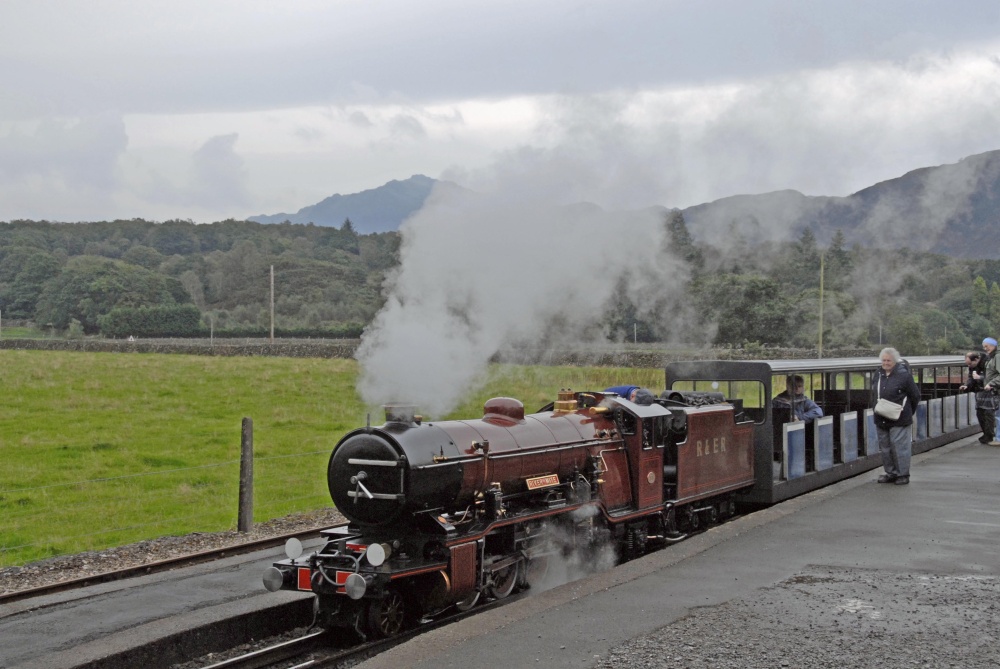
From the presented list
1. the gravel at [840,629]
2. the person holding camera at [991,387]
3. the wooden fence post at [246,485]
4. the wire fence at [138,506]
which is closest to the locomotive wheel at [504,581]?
the gravel at [840,629]

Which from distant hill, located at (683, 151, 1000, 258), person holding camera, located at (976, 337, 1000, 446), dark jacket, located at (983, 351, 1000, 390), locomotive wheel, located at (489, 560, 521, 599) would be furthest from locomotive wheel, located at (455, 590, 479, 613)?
distant hill, located at (683, 151, 1000, 258)

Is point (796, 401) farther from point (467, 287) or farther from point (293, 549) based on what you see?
point (293, 549)

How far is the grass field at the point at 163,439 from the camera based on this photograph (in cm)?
1300

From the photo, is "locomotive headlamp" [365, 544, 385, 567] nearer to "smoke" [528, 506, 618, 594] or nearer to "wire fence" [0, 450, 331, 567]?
"smoke" [528, 506, 618, 594]

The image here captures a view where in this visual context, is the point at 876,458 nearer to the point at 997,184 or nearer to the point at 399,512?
the point at 399,512

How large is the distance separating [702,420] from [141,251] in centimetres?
10838

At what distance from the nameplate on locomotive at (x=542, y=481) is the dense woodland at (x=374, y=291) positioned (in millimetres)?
7345

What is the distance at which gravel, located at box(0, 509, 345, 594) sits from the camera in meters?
9.23

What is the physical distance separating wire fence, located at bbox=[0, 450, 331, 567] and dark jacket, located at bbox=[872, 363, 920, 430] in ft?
27.3

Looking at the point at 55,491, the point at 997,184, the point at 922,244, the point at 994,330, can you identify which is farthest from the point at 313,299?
the point at 997,184

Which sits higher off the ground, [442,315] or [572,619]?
[442,315]

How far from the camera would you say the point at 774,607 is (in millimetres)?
6848

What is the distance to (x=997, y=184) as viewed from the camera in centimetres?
18638

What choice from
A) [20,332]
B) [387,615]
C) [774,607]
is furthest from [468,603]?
[20,332]
